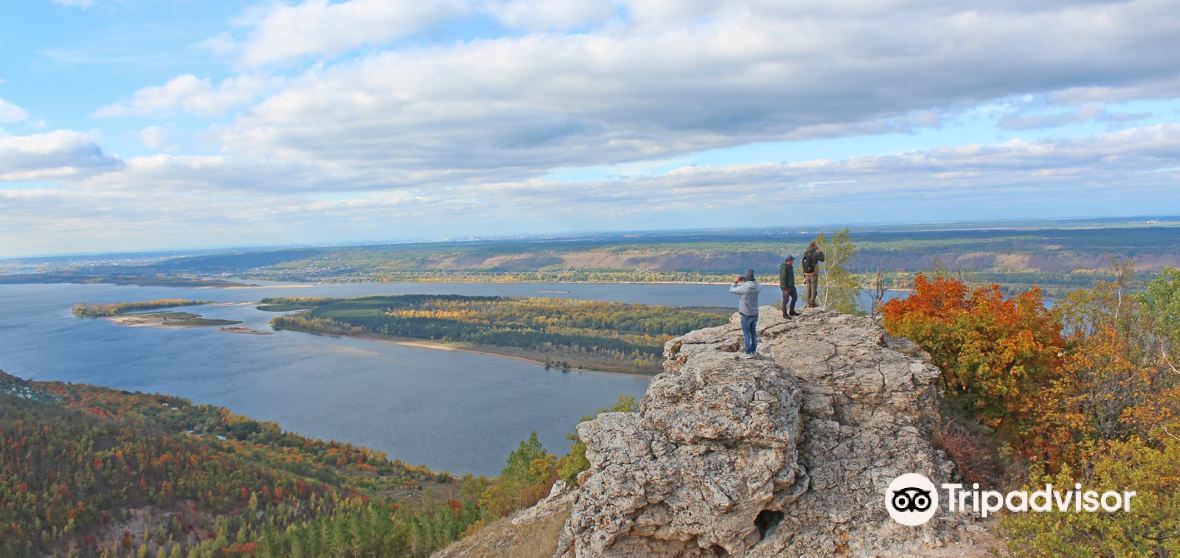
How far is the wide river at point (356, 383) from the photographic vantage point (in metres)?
70.2

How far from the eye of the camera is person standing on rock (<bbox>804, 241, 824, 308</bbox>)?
18.3m

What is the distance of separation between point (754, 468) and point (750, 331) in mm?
3933

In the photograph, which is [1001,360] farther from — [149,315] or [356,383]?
[149,315]

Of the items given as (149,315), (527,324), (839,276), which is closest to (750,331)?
(839,276)

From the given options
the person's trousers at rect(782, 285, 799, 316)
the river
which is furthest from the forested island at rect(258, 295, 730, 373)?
the person's trousers at rect(782, 285, 799, 316)

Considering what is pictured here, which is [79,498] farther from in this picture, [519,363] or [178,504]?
[519,363]

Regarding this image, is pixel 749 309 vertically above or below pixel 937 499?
above

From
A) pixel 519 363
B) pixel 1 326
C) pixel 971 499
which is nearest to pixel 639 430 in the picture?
pixel 971 499

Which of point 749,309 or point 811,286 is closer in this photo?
point 749,309

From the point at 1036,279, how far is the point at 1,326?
818 feet

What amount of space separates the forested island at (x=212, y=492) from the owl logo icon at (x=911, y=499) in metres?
19.9

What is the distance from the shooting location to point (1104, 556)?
903 cm

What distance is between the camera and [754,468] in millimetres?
11648

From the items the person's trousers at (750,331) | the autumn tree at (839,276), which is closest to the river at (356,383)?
the autumn tree at (839,276)
